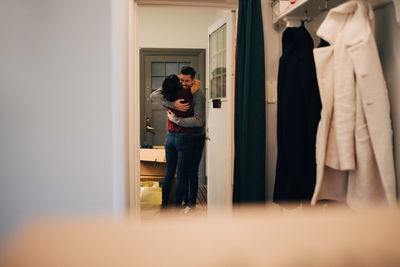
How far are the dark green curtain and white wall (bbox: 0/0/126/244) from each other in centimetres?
78

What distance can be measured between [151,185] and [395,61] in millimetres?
3001

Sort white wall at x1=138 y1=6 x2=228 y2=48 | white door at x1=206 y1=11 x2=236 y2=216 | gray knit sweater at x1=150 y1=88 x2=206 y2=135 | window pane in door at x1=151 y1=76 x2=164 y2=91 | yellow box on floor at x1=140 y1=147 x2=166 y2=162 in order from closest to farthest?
white door at x1=206 y1=11 x2=236 y2=216, gray knit sweater at x1=150 y1=88 x2=206 y2=135, yellow box on floor at x1=140 y1=147 x2=166 y2=162, white wall at x1=138 y1=6 x2=228 y2=48, window pane in door at x1=151 y1=76 x2=164 y2=91

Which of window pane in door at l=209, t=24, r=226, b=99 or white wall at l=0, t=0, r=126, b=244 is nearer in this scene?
white wall at l=0, t=0, r=126, b=244

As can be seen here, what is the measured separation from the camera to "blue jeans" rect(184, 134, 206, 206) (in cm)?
277

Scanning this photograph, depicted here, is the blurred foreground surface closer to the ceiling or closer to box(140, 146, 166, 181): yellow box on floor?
the ceiling

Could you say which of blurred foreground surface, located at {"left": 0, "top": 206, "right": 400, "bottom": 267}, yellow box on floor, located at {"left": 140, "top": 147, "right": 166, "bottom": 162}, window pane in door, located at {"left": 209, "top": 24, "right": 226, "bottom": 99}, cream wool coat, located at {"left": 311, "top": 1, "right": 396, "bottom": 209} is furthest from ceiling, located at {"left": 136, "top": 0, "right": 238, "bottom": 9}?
blurred foreground surface, located at {"left": 0, "top": 206, "right": 400, "bottom": 267}

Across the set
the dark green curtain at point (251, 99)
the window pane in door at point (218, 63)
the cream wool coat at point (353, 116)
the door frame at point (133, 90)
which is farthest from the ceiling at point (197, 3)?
the cream wool coat at point (353, 116)

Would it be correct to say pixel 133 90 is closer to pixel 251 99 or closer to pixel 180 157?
pixel 251 99

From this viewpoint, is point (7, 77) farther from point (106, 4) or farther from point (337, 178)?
point (337, 178)

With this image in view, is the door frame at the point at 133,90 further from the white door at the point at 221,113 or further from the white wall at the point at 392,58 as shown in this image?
the white wall at the point at 392,58

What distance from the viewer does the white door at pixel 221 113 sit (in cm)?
217

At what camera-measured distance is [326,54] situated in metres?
1.15

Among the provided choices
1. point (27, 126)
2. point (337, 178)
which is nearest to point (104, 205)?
point (27, 126)

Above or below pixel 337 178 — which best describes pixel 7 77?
above
